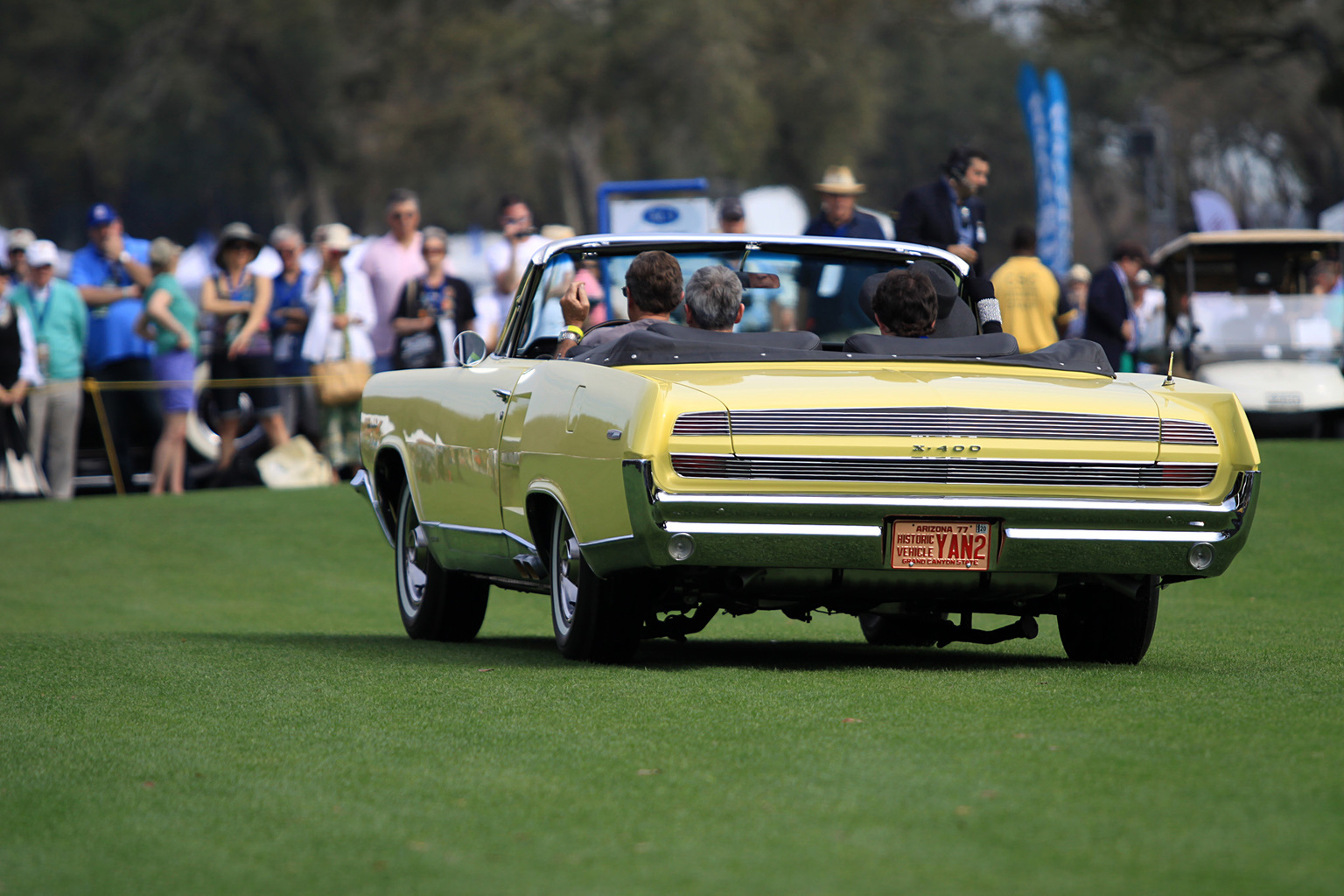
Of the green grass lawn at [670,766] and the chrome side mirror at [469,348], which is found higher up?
the chrome side mirror at [469,348]

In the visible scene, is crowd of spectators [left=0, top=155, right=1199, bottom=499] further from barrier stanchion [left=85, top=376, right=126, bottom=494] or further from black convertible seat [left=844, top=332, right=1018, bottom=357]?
black convertible seat [left=844, top=332, right=1018, bottom=357]

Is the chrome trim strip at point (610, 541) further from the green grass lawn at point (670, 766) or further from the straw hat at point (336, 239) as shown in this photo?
the straw hat at point (336, 239)

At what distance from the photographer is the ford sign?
22312mm

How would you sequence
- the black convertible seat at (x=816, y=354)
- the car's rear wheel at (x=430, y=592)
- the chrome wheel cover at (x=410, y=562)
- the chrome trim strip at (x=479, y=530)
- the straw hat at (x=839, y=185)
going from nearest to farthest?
the black convertible seat at (x=816, y=354) < the chrome trim strip at (x=479, y=530) < the car's rear wheel at (x=430, y=592) < the chrome wheel cover at (x=410, y=562) < the straw hat at (x=839, y=185)

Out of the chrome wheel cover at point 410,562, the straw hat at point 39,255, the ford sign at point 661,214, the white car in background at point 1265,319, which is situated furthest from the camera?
the ford sign at point 661,214

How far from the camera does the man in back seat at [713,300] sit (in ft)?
26.2

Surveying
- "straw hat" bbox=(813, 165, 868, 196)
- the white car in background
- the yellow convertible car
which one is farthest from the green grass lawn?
the white car in background

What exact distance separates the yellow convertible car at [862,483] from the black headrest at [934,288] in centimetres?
37

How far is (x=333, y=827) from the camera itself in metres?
4.67

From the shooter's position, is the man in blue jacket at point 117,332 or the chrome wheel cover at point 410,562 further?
the man in blue jacket at point 117,332

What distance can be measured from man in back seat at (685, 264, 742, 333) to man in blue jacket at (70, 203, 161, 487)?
10.9 m

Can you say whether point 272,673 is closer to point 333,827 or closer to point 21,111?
point 333,827

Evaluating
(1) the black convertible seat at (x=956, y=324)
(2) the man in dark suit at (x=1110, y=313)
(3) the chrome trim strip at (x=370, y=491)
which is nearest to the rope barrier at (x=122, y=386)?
(2) the man in dark suit at (x=1110, y=313)

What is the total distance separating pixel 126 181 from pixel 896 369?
68628 millimetres
